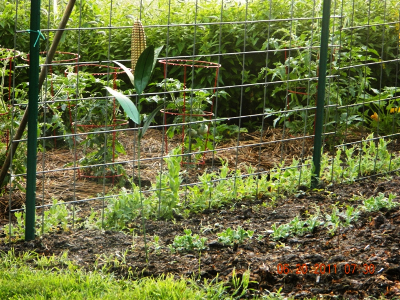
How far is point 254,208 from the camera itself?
4.44 m

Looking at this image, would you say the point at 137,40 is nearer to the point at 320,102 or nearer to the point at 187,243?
the point at 187,243

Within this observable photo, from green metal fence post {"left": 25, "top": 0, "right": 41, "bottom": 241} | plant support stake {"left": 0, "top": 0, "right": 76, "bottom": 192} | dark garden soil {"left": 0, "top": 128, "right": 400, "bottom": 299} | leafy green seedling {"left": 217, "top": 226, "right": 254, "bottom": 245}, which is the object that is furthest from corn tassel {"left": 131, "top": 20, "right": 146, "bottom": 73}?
leafy green seedling {"left": 217, "top": 226, "right": 254, "bottom": 245}

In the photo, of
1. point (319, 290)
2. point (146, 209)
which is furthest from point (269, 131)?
point (319, 290)

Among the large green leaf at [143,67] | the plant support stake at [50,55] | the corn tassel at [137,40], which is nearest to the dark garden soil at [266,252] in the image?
the plant support stake at [50,55]

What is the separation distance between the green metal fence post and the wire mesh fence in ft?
0.28

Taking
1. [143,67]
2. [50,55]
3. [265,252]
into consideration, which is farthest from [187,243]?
[50,55]

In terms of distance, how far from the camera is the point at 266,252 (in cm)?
354

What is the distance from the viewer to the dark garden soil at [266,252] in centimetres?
306

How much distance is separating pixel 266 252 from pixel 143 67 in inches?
52.8

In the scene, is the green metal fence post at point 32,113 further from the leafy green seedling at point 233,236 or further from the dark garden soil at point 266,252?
the leafy green seedling at point 233,236

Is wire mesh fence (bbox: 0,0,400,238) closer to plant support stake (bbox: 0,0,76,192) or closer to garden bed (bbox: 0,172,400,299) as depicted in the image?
plant support stake (bbox: 0,0,76,192)

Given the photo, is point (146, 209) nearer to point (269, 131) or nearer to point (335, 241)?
point (335, 241)

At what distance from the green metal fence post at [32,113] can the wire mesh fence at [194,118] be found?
0.08 metres

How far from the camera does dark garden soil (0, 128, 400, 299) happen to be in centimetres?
306
